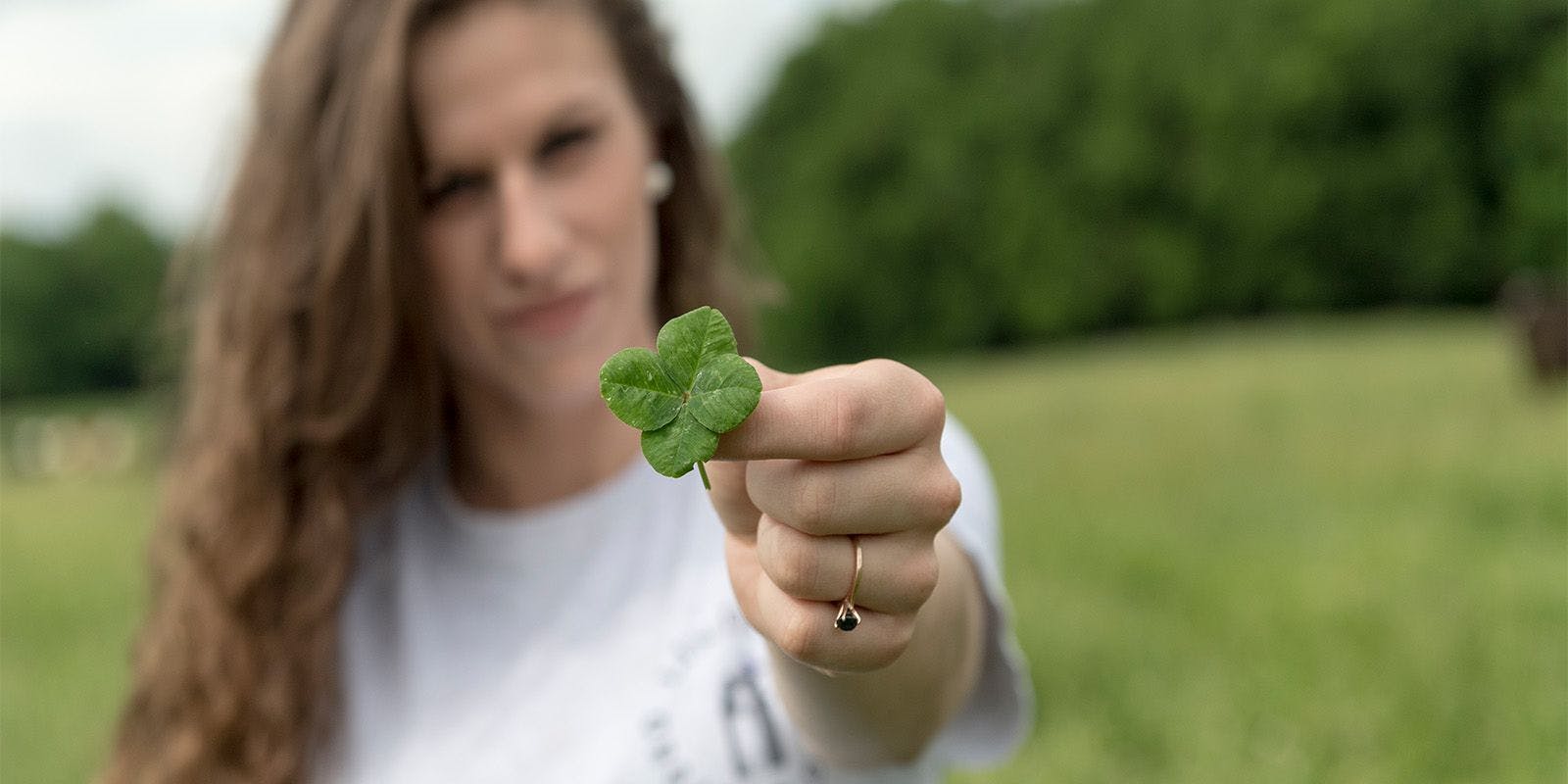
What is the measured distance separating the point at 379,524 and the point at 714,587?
3.54ft

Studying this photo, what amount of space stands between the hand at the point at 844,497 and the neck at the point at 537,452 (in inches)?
56.5

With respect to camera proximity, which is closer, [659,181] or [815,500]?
[815,500]

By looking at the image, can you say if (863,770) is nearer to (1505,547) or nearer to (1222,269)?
(1505,547)

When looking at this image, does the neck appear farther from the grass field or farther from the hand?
the grass field

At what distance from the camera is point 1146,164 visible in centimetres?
3077

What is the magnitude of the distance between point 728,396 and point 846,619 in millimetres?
292

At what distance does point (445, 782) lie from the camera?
7.86 feet

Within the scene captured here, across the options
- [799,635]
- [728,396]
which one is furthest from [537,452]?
[728,396]

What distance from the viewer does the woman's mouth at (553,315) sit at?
232cm

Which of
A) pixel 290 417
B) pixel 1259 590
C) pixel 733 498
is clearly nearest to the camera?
pixel 733 498

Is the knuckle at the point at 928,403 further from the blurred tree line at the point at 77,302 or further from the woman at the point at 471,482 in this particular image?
the blurred tree line at the point at 77,302

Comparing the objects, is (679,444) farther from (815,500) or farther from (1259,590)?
(1259,590)

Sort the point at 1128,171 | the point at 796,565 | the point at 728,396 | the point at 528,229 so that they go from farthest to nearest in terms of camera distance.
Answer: the point at 1128,171, the point at 528,229, the point at 796,565, the point at 728,396

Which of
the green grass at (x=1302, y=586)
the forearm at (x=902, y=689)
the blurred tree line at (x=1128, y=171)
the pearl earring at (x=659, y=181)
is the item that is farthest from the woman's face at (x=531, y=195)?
the blurred tree line at (x=1128, y=171)
